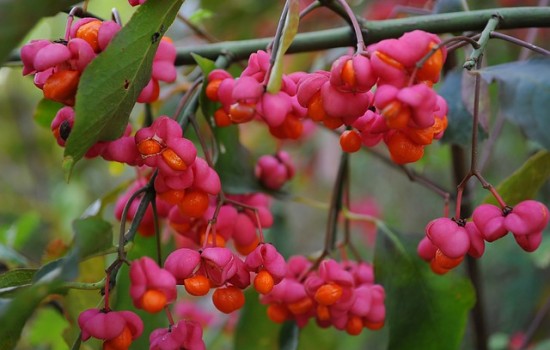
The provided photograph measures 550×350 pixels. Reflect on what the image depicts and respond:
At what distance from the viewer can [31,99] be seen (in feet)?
7.41

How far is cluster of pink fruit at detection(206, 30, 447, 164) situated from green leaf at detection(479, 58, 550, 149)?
52mm

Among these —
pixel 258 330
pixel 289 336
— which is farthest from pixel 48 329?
pixel 289 336

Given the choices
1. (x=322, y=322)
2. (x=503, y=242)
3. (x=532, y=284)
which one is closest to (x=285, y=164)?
(x=322, y=322)

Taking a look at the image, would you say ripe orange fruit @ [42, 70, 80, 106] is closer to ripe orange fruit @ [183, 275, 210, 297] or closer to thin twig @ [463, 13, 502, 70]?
ripe orange fruit @ [183, 275, 210, 297]

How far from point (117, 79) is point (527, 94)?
1.02 feet

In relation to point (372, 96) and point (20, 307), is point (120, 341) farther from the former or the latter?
point (372, 96)

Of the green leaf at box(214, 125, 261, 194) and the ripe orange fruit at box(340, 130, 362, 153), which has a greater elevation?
the ripe orange fruit at box(340, 130, 362, 153)

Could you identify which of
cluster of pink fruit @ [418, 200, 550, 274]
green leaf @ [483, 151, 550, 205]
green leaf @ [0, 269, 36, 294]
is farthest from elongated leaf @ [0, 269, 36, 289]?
green leaf @ [483, 151, 550, 205]

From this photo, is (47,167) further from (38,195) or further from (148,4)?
(148,4)

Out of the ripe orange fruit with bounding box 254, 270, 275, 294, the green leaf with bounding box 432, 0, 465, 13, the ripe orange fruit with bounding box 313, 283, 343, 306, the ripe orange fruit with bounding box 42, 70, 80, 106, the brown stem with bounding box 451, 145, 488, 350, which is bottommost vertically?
the brown stem with bounding box 451, 145, 488, 350

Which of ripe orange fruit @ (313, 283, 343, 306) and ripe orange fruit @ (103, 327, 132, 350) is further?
ripe orange fruit @ (313, 283, 343, 306)

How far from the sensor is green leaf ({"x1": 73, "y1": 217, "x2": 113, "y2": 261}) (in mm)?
494

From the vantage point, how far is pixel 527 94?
53 cm

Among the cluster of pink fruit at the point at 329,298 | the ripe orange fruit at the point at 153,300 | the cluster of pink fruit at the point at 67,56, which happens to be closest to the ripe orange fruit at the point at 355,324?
the cluster of pink fruit at the point at 329,298
